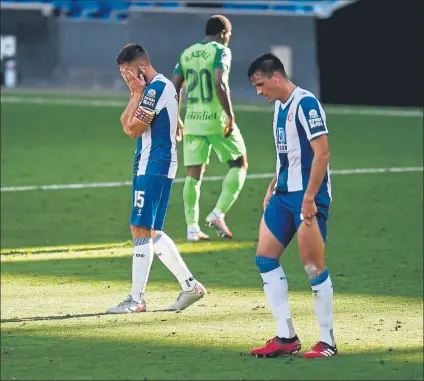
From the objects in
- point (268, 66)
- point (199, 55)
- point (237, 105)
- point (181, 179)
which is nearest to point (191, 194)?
point (199, 55)

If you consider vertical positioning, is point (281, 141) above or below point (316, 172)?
above

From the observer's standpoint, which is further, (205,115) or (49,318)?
(205,115)

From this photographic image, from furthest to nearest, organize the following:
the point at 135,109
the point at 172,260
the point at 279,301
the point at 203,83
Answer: the point at 203,83 → the point at 172,260 → the point at 135,109 → the point at 279,301

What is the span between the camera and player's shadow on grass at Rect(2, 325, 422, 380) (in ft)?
25.0

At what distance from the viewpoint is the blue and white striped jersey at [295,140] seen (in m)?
8.03

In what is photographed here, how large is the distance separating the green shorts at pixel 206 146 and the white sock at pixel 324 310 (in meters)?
5.85

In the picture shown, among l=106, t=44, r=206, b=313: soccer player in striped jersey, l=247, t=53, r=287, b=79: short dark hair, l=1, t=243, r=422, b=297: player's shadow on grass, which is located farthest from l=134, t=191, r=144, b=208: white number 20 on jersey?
l=247, t=53, r=287, b=79: short dark hair

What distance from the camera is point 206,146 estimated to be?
14.0 meters

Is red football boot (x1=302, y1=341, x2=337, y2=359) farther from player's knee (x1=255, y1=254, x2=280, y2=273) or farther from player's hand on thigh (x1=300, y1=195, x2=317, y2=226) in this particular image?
player's hand on thigh (x1=300, y1=195, x2=317, y2=226)

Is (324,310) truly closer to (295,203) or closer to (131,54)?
(295,203)

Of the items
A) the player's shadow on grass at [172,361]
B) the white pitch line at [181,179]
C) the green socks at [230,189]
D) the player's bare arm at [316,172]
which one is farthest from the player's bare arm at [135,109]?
the white pitch line at [181,179]

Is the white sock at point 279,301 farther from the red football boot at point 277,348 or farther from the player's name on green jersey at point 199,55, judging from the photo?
the player's name on green jersey at point 199,55

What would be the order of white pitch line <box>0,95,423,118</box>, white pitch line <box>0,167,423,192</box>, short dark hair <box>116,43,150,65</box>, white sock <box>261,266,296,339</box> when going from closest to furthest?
white sock <box>261,266,296,339</box> < short dark hair <box>116,43,150,65</box> < white pitch line <box>0,167,423,192</box> < white pitch line <box>0,95,423,118</box>

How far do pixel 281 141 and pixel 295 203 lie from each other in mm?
388
